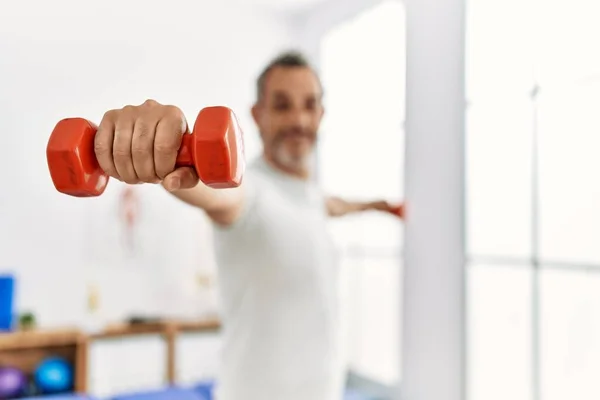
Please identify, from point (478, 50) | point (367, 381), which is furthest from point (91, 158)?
point (367, 381)

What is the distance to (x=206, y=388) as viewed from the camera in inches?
73.0

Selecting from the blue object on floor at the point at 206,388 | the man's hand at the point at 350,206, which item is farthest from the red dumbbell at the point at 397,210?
the blue object on floor at the point at 206,388

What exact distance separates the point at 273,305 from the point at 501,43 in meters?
0.78

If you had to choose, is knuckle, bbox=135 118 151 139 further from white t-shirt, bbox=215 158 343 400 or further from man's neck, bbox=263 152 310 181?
man's neck, bbox=263 152 310 181

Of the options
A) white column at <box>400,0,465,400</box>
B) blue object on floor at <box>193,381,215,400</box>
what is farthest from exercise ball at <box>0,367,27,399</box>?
white column at <box>400,0,465,400</box>

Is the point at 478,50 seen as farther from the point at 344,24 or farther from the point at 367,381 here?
the point at 367,381

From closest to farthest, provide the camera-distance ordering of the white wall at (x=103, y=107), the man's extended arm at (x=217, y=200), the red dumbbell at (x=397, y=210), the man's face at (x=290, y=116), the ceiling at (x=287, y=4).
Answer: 1. the man's extended arm at (x=217, y=200)
2. the man's face at (x=290, y=116)
3. the red dumbbell at (x=397, y=210)
4. the white wall at (x=103, y=107)
5. the ceiling at (x=287, y=4)

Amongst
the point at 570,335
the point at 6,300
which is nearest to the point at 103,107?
the point at 6,300

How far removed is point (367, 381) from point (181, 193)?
4.85 feet

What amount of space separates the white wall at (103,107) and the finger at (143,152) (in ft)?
5.54

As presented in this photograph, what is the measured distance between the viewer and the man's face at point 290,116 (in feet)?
3.47

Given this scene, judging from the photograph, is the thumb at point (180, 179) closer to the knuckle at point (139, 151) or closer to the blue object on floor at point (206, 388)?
the knuckle at point (139, 151)

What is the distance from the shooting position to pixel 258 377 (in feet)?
3.04

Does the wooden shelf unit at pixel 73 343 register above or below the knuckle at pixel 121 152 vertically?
below
